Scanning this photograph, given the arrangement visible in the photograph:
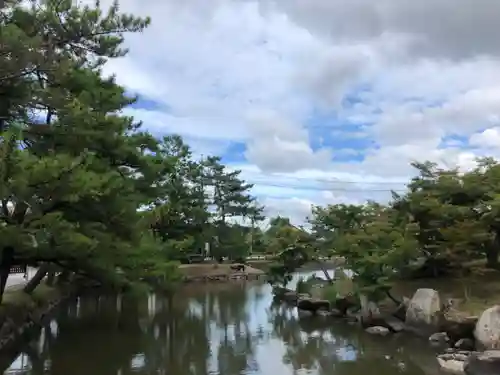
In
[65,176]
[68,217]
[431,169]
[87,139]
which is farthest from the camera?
[431,169]

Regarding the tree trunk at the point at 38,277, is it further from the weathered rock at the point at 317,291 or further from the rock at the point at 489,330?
the rock at the point at 489,330

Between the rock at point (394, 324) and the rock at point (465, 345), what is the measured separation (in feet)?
7.18

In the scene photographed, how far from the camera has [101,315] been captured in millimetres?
16953

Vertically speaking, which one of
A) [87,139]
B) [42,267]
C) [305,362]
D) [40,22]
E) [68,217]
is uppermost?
[40,22]

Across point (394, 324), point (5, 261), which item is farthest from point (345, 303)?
point (5, 261)

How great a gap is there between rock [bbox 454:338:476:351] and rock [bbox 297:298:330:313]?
19.6ft

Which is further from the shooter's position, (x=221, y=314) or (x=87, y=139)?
(x=221, y=314)

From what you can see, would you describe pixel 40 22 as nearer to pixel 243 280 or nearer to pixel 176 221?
pixel 176 221

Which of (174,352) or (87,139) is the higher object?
(87,139)

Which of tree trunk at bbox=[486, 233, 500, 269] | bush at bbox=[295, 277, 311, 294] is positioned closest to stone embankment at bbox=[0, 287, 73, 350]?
bush at bbox=[295, 277, 311, 294]

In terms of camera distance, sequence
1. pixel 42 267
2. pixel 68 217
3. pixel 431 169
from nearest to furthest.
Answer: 1. pixel 68 217
2. pixel 42 267
3. pixel 431 169

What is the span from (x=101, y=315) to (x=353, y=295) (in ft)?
26.3

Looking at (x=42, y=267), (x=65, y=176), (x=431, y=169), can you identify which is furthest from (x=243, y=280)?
(x=65, y=176)

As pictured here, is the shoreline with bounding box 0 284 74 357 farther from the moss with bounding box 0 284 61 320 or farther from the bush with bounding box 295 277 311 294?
the bush with bounding box 295 277 311 294
